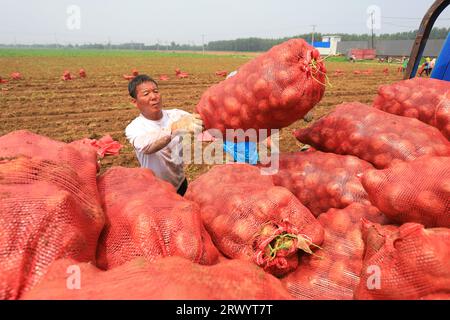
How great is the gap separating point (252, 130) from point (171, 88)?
11515mm

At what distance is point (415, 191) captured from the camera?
1.51m

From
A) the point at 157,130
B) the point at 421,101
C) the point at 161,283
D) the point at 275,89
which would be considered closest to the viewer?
the point at 161,283

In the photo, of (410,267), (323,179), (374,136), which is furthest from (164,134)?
(410,267)

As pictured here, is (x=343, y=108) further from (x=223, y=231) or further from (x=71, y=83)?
(x=71, y=83)

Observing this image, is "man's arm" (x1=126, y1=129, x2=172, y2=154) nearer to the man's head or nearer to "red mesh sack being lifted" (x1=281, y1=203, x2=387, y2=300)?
the man's head

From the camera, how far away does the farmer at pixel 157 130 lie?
91.9 inches

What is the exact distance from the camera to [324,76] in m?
2.18

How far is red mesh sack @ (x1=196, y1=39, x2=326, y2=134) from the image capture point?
81.4 inches

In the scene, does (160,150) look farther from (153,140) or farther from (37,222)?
(37,222)

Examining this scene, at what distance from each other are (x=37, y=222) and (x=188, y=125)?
129 centimetres

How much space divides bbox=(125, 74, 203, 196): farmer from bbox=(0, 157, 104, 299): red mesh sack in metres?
0.99

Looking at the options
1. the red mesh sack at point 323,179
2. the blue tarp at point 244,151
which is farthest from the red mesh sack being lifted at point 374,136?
the blue tarp at point 244,151

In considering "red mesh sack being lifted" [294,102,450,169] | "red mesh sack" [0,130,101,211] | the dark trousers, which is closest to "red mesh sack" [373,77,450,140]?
"red mesh sack being lifted" [294,102,450,169]

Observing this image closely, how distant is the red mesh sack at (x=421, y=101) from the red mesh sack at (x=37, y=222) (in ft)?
6.88
